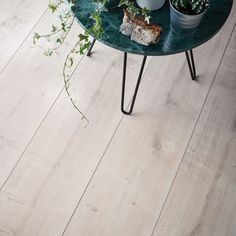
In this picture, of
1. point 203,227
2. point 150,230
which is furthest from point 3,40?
point 203,227

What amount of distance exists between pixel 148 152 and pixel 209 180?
0.78 ft

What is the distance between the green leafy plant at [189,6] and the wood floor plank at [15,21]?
813mm

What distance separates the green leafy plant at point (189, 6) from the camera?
975 mm

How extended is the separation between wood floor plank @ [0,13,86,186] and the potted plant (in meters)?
0.60

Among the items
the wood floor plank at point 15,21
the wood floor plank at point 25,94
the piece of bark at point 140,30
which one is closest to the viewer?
the piece of bark at point 140,30

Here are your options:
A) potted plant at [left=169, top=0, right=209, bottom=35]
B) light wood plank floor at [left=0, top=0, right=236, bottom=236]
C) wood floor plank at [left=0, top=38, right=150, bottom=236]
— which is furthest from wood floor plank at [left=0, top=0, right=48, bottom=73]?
potted plant at [left=169, top=0, right=209, bottom=35]

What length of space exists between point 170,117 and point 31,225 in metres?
0.64

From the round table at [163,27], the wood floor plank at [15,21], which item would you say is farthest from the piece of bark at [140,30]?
the wood floor plank at [15,21]

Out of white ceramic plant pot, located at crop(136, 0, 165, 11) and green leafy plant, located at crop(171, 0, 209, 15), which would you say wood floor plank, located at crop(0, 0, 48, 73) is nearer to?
white ceramic plant pot, located at crop(136, 0, 165, 11)

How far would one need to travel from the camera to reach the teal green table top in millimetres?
994

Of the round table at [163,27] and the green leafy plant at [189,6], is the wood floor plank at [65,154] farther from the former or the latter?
the green leafy plant at [189,6]

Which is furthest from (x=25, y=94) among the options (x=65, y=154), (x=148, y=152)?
(x=148, y=152)

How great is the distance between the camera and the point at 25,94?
4.59 feet

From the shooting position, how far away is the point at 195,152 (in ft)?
4.21
